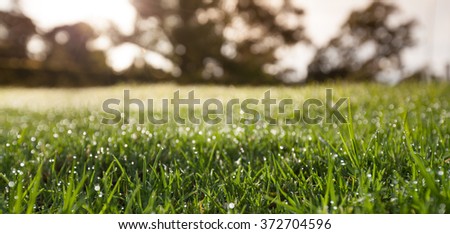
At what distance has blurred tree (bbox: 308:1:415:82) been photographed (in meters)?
9.97

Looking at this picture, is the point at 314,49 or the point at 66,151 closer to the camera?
the point at 66,151

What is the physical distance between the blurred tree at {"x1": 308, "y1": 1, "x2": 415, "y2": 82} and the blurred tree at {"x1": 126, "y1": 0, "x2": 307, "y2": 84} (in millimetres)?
3234

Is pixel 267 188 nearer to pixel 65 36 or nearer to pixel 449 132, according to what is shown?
pixel 449 132

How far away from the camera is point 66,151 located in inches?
91.8

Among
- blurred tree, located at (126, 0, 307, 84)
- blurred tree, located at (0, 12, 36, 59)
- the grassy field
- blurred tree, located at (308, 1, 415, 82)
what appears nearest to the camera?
the grassy field

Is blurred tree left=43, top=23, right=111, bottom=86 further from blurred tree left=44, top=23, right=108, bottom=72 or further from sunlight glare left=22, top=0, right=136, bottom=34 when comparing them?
sunlight glare left=22, top=0, right=136, bottom=34

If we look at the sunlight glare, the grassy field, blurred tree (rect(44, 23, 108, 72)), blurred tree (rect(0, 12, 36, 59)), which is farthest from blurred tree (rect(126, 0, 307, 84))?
the grassy field

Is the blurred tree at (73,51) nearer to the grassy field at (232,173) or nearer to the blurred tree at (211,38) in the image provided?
the blurred tree at (211,38)

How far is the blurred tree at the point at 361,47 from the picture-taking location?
32.7ft

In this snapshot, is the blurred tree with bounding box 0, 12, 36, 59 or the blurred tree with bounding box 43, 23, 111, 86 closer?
the blurred tree with bounding box 0, 12, 36, 59

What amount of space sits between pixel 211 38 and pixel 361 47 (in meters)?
5.99

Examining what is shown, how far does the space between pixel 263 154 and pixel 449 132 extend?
1069mm

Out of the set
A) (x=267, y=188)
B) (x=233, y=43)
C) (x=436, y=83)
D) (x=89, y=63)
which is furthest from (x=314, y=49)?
(x=267, y=188)

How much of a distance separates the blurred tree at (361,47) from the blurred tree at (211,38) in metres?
3.23
